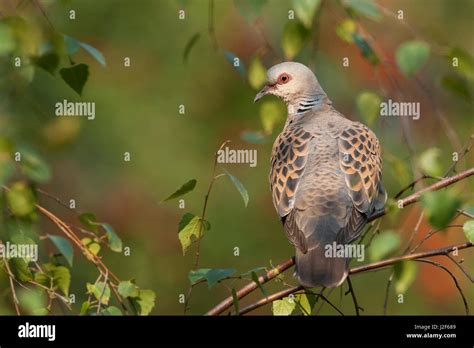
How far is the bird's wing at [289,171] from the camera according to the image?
13.1 feet

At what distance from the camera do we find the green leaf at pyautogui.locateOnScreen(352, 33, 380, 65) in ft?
6.47

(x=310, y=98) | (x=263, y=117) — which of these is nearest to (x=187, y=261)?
(x=310, y=98)

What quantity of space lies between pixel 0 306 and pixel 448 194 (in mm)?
1695

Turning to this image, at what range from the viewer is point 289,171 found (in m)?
4.24

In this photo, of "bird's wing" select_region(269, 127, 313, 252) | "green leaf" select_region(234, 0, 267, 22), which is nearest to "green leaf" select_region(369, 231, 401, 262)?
"green leaf" select_region(234, 0, 267, 22)

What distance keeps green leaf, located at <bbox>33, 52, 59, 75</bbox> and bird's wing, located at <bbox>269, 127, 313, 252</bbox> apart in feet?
5.72

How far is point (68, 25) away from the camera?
7.25 metres

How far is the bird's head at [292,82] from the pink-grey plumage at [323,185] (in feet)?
0.39

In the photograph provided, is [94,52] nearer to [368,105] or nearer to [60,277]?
[368,105]

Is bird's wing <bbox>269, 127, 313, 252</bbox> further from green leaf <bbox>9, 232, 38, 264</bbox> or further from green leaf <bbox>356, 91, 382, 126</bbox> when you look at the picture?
green leaf <bbox>356, 91, 382, 126</bbox>

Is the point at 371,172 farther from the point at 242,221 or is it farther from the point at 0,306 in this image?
the point at 242,221

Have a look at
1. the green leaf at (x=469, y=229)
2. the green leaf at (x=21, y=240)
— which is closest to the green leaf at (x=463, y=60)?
the green leaf at (x=469, y=229)

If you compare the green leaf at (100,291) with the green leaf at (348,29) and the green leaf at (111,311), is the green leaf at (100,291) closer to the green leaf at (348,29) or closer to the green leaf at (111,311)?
the green leaf at (111,311)

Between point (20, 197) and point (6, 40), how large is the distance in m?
0.59
